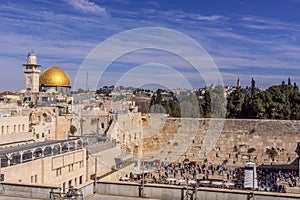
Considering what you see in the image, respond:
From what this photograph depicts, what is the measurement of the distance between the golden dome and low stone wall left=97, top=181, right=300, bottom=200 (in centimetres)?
4236

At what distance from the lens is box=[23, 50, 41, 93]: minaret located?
4659 cm

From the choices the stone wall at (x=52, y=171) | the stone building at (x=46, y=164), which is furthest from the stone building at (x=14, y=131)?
the stone wall at (x=52, y=171)

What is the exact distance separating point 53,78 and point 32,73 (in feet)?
9.12

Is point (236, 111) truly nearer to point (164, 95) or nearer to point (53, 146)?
point (164, 95)

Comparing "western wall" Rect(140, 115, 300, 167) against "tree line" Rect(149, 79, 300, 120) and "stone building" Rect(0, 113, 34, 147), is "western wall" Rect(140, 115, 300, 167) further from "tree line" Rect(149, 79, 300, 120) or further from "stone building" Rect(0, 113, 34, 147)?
"stone building" Rect(0, 113, 34, 147)

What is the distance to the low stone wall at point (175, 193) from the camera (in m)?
5.62

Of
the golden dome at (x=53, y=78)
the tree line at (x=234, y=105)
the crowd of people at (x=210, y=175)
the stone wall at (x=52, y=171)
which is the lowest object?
the crowd of people at (x=210, y=175)

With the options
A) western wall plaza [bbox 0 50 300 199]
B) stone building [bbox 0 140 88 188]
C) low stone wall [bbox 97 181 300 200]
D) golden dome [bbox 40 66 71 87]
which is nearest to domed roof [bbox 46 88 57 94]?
golden dome [bbox 40 66 71 87]

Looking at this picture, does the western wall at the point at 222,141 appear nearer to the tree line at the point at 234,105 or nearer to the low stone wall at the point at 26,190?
the tree line at the point at 234,105

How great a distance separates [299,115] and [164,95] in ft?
41.5

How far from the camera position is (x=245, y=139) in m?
23.3

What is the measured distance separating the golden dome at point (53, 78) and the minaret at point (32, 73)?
2.72ft

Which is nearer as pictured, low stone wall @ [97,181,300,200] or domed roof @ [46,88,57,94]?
low stone wall @ [97,181,300,200]

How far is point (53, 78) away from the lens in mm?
46750
